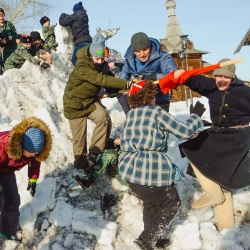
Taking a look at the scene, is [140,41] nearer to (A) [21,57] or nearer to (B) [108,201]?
(B) [108,201]

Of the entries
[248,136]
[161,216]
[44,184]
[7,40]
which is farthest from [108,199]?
[7,40]

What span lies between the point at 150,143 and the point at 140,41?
1.41 meters

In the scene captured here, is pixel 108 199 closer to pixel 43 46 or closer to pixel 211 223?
pixel 211 223

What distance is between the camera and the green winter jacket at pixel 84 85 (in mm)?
3832

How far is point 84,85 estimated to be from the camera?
4.08 meters

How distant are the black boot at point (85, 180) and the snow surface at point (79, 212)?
174mm

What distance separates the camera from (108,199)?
4.14 meters

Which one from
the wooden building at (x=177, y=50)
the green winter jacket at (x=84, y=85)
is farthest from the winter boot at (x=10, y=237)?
the wooden building at (x=177, y=50)

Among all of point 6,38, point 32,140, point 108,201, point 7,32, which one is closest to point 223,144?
point 108,201

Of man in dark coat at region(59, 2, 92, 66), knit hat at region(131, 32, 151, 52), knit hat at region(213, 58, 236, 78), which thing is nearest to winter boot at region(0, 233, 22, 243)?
knit hat at region(131, 32, 151, 52)

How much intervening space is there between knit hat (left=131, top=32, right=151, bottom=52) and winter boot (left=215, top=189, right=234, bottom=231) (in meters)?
2.00

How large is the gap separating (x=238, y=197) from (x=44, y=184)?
262 centimetres

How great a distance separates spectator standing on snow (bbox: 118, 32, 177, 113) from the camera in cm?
375

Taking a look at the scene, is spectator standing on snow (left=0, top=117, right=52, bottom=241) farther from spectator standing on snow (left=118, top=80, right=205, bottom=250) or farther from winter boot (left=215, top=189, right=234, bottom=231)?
winter boot (left=215, top=189, right=234, bottom=231)
